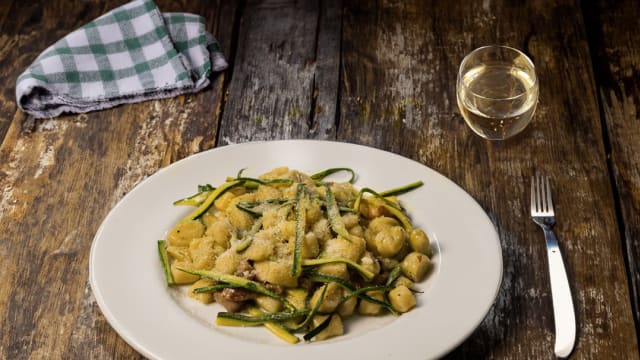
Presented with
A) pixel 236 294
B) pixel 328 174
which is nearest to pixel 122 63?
pixel 328 174

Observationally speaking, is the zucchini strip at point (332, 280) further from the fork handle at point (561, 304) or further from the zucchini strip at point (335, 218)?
the fork handle at point (561, 304)

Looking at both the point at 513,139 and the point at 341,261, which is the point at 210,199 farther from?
the point at 513,139

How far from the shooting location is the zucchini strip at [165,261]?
74.8 inches

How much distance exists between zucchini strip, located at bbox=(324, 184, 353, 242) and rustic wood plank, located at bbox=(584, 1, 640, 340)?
711mm

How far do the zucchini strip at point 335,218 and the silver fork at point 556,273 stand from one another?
1.69 ft

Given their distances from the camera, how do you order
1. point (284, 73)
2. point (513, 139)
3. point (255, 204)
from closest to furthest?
point (255, 204) < point (513, 139) < point (284, 73)

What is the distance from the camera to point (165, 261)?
76.5 inches

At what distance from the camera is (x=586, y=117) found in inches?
101

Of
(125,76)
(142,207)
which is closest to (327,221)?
(142,207)

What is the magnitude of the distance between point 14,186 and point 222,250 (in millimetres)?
836

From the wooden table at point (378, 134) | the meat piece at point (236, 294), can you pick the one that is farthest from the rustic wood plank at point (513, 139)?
the meat piece at point (236, 294)

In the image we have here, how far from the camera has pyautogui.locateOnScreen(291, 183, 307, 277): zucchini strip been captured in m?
1.77

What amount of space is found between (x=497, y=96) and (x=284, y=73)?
0.74 meters

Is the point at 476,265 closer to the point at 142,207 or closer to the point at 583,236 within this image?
the point at 583,236
